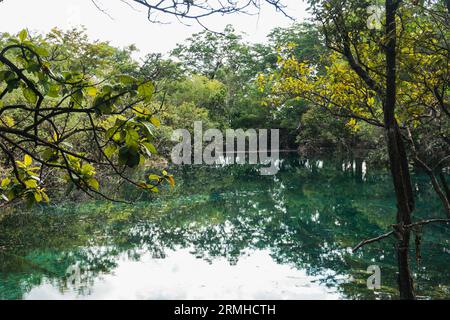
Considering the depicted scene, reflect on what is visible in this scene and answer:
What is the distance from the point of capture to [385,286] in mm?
5336

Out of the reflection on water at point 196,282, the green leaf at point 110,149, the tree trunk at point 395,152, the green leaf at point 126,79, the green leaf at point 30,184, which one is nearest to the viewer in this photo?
the green leaf at point 126,79

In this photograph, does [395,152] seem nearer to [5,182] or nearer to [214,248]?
[5,182]

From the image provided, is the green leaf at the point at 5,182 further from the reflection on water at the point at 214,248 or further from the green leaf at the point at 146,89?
the reflection on water at the point at 214,248

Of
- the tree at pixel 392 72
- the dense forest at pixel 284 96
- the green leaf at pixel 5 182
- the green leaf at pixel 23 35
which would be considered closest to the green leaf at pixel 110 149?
the dense forest at pixel 284 96

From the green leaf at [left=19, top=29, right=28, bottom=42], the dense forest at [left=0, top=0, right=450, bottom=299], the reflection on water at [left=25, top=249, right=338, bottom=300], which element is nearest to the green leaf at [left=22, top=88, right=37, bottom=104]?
the dense forest at [left=0, top=0, right=450, bottom=299]

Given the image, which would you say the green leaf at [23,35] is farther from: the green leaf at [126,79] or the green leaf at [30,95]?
the green leaf at [126,79]

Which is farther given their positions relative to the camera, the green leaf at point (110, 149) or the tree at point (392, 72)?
the tree at point (392, 72)

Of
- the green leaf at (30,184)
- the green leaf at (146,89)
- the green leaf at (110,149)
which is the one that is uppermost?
the green leaf at (146,89)

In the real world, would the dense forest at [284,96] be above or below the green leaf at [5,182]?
above

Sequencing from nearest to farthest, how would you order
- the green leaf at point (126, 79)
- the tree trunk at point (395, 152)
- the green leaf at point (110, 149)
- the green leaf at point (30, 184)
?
the green leaf at point (126, 79), the green leaf at point (110, 149), the green leaf at point (30, 184), the tree trunk at point (395, 152)

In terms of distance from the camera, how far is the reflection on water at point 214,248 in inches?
217

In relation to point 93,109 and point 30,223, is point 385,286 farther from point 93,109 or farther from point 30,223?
point 30,223

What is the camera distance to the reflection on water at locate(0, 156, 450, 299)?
5.51m
